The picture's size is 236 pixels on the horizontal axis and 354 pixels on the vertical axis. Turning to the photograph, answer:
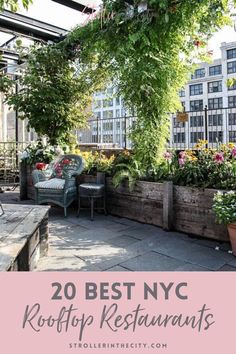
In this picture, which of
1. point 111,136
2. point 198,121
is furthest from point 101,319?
point 111,136

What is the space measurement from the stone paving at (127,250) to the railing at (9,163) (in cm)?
420

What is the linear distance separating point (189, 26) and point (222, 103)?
52.3 m

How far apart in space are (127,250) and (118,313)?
1789 mm

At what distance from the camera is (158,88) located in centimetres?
399

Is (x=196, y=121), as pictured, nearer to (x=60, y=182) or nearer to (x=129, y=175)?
(x=129, y=175)

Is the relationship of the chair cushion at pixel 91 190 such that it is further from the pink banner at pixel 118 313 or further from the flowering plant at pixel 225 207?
the pink banner at pixel 118 313

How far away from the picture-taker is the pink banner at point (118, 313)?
1.10 metres

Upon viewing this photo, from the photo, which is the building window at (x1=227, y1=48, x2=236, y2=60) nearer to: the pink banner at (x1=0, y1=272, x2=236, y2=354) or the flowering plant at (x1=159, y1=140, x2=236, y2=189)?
the flowering plant at (x1=159, y1=140, x2=236, y2=189)

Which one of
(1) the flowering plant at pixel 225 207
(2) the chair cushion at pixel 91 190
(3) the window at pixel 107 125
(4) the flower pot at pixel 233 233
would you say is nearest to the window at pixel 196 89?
(3) the window at pixel 107 125

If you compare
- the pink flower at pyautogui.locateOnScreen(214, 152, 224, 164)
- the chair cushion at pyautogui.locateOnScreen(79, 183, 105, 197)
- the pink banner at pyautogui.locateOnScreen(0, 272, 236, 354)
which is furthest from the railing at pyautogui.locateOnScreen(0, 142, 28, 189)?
the pink banner at pyautogui.locateOnScreen(0, 272, 236, 354)

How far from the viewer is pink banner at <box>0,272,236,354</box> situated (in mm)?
1098

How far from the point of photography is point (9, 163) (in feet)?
26.1

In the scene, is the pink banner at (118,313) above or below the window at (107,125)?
below

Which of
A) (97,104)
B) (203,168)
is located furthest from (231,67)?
(203,168)
